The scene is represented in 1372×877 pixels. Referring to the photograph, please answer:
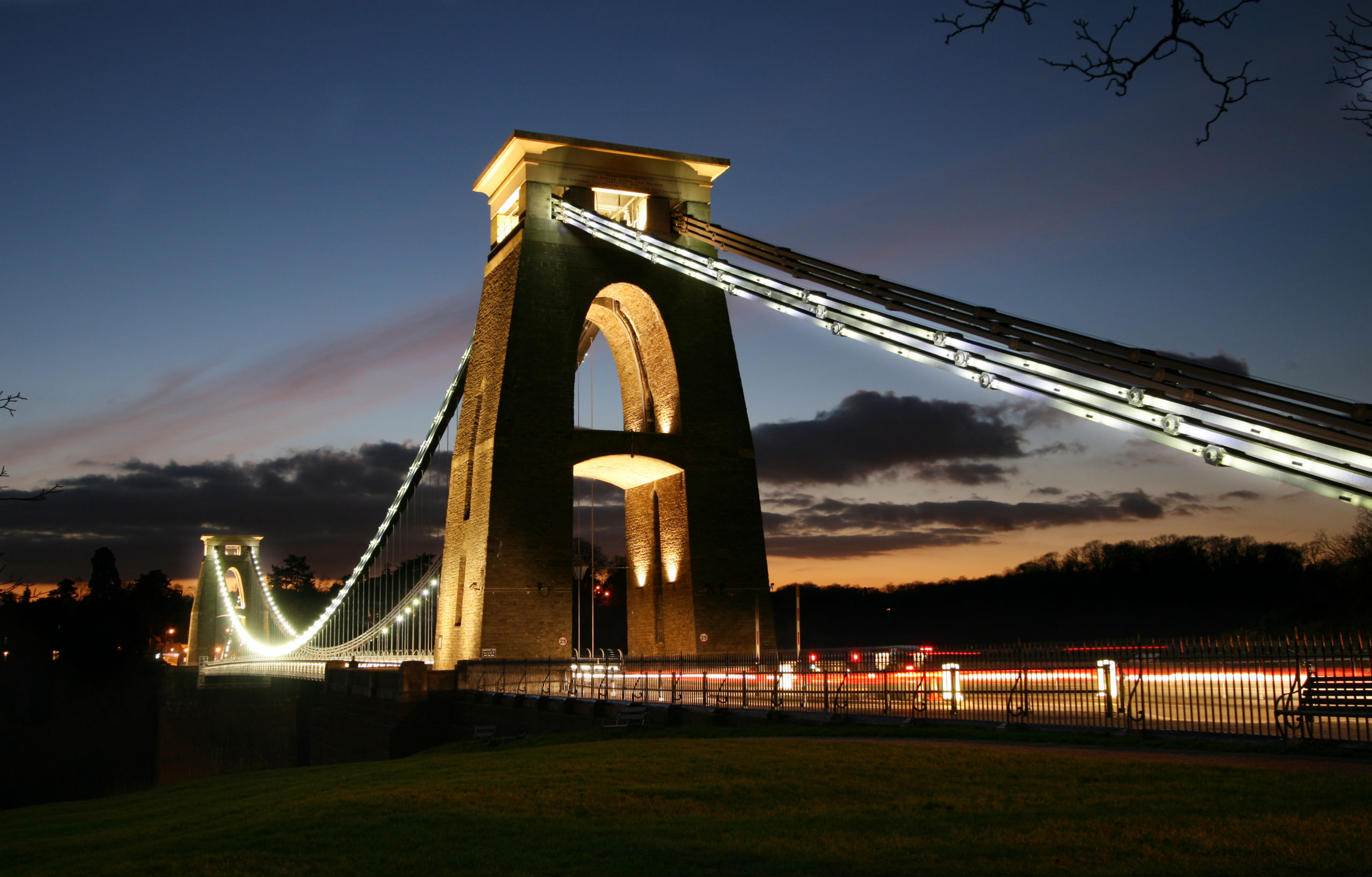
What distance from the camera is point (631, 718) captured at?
58.7 ft

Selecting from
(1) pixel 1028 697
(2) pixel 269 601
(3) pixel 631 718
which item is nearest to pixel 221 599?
(2) pixel 269 601

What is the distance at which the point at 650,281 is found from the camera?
32062mm

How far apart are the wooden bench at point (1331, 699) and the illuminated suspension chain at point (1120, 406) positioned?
263cm

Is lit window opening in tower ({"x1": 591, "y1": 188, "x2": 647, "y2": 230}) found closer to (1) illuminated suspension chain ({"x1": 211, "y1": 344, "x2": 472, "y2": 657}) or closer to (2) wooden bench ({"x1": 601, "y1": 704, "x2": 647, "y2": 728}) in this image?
(1) illuminated suspension chain ({"x1": 211, "y1": 344, "x2": 472, "y2": 657})

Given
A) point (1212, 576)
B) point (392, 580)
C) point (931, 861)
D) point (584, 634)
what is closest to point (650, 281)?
point (931, 861)

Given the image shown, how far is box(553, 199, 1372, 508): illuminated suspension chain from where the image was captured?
9.52m

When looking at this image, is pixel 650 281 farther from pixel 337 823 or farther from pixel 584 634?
pixel 584 634

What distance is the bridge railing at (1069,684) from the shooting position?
12086mm

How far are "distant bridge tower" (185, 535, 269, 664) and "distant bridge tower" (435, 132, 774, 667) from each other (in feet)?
155

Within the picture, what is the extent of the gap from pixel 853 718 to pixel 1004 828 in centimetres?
832

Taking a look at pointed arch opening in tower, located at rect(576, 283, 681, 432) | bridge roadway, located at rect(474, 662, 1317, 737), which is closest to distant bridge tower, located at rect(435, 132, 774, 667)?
pointed arch opening in tower, located at rect(576, 283, 681, 432)

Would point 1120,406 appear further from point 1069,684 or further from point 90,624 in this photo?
point 90,624

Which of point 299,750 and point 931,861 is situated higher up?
point 931,861

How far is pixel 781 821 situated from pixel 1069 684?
7.21 metres
